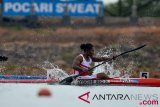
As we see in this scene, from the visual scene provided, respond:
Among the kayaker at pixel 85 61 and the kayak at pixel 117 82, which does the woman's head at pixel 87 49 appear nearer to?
the kayaker at pixel 85 61

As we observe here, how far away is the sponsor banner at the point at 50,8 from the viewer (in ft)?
126

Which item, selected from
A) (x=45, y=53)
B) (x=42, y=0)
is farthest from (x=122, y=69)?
(x=42, y=0)

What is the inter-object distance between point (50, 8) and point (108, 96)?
23682 millimetres

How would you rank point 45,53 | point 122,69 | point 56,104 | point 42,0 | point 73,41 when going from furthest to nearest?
1. point 42,0
2. point 73,41
3. point 45,53
4. point 122,69
5. point 56,104

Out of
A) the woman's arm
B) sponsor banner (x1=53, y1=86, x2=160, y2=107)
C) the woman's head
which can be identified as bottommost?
sponsor banner (x1=53, y1=86, x2=160, y2=107)

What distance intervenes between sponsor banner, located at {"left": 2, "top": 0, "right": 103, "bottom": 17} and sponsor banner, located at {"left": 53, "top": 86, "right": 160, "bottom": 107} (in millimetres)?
22840

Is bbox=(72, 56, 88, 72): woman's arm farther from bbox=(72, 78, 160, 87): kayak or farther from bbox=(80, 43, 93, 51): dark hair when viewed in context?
bbox=(72, 78, 160, 87): kayak

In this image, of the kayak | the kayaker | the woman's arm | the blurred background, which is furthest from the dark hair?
the blurred background

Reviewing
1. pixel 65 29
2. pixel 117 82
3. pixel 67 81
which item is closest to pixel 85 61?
pixel 67 81

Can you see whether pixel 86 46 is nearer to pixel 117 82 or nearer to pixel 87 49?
pixel 87 49

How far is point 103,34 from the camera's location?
36.8m

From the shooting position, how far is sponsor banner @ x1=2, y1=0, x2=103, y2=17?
38.3 metres

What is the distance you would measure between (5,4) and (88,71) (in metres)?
23.0

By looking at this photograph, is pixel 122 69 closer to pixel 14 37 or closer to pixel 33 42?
pixel 33 42
